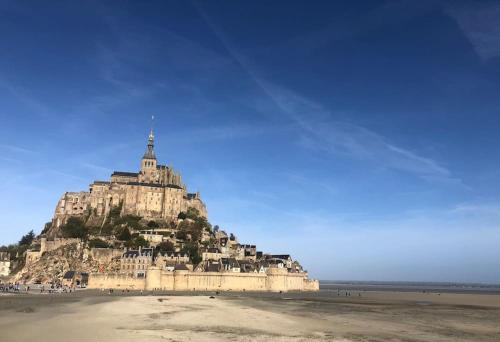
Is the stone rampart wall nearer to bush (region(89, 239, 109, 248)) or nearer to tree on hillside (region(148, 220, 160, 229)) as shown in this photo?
bush (region(89, 239, 109, 248))

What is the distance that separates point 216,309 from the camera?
42.6 m

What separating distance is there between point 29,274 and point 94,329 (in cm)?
6730

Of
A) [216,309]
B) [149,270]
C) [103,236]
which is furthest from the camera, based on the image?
[103,236]

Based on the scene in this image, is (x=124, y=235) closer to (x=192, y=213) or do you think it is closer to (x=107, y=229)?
(x=107, y=229)

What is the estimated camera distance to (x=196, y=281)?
3113 inches

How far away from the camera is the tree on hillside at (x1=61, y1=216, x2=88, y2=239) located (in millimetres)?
95975

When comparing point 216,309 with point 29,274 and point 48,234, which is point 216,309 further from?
point 48,234

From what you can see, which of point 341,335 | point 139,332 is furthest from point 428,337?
point 139,332

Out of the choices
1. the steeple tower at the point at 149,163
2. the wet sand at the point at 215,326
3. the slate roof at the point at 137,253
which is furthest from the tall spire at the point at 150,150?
the wet sand at the point at 215,326

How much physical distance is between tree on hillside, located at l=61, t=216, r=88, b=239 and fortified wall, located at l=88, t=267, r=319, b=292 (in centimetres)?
2206

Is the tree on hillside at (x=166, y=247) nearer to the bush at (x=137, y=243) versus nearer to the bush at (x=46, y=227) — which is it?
the bush at (x=137, y=243)

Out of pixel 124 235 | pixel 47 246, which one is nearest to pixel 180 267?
pixel 124 235

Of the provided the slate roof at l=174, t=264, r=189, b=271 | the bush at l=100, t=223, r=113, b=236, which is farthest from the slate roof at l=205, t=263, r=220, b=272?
the bush at l=100, t=223, r=113, b=236

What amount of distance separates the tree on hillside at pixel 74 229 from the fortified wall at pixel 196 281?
22.1m
